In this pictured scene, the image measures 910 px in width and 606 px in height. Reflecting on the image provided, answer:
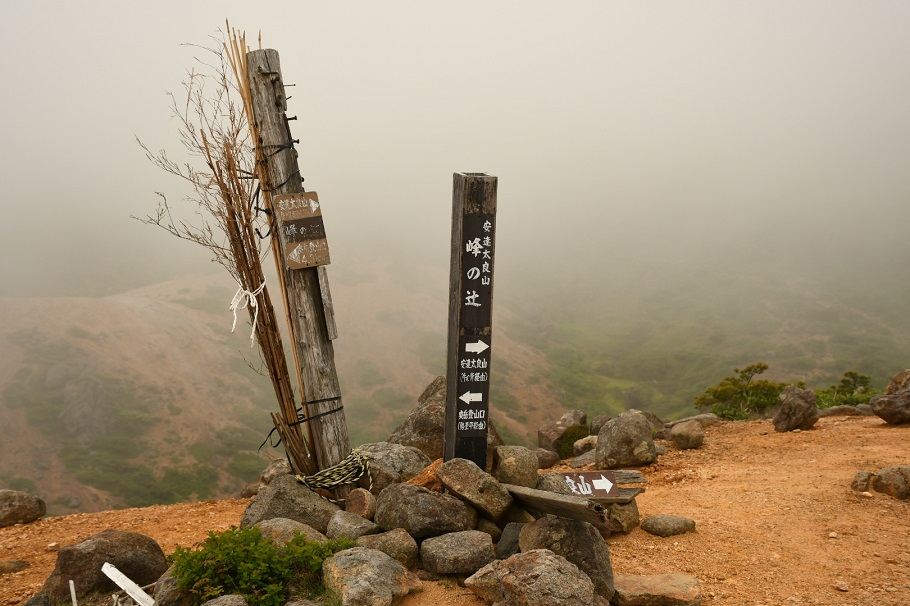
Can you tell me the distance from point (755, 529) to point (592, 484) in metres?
2.19

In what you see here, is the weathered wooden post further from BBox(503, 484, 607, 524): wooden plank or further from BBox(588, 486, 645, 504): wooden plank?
BBox(588, 486, 645, 504): wooden plank

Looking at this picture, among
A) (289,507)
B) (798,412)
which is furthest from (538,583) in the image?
(798,412)

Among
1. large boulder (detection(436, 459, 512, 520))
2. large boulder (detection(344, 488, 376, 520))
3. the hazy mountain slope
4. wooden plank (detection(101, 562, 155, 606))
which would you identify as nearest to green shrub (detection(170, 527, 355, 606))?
wooden plank (detection(101, 562, 155, 606))

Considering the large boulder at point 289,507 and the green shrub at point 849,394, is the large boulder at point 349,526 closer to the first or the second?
the large boulder at point 289,507

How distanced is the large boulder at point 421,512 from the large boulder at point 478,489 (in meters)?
0.12

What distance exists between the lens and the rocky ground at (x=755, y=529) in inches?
243

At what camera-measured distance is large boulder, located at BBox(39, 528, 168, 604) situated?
5.91 metres

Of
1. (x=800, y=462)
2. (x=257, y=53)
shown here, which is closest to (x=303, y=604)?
(x=257, y=53)

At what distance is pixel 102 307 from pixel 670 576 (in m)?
54.8

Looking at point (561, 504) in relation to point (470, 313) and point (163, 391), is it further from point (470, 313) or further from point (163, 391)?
point (163, 391)

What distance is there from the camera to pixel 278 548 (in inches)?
224

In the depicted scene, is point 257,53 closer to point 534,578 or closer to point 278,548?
point 278,548

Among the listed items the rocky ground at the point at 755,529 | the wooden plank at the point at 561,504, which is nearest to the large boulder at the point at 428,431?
the rocky ground at the point at 755,529

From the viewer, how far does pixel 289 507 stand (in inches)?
272
